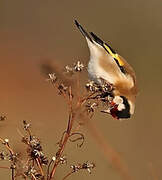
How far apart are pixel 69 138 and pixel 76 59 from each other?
321 cm

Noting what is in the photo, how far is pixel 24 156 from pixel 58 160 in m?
0.08

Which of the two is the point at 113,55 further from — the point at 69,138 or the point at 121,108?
the point at 69,138

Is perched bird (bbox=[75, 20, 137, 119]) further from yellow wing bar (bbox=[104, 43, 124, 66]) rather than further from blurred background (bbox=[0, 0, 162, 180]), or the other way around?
blurred background (bbox=[0, 0, 162, 180])

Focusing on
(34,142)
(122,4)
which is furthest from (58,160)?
(122,4)

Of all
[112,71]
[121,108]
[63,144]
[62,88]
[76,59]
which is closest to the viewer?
[63,144]

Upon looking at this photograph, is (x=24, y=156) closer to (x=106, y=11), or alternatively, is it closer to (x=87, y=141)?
(x=87, y=141)

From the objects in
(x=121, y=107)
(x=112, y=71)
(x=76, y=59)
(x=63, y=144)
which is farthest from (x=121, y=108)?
(x=76, y=59)

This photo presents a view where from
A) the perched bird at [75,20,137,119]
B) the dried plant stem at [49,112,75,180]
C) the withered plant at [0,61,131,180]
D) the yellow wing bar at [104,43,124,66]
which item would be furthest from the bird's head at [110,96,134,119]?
the dried plant stem at [49,112,75,180]

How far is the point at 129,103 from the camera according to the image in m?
2.62

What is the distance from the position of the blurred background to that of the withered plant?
1.00 metres

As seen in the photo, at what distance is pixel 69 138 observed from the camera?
1.39m

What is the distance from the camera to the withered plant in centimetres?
119

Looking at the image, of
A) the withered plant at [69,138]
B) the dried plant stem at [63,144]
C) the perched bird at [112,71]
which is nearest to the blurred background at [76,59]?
the perched bird at [112,71]

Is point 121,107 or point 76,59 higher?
point 76,59
